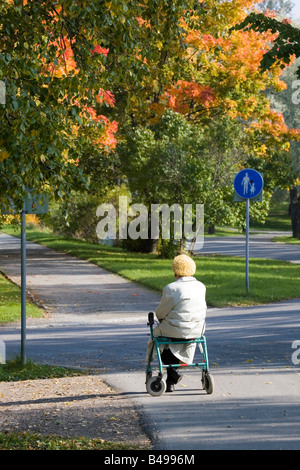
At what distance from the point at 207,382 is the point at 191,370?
190 cm

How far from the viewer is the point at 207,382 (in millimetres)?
8453

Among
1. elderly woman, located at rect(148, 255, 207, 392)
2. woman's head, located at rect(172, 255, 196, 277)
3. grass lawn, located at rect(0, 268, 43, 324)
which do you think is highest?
woman's head, located at rect(172, 255, 196, 277)

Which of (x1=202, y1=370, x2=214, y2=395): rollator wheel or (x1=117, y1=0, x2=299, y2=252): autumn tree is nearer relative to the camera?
(x1=202, y1=370, x2=214, y2=395): rollator wheel

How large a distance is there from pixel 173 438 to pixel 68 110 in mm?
3429

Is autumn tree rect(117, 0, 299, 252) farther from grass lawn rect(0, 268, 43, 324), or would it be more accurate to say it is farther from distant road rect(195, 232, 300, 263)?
grass lawn rect(0, 268, 43, 324)

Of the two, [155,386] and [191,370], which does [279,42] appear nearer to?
[191,370]

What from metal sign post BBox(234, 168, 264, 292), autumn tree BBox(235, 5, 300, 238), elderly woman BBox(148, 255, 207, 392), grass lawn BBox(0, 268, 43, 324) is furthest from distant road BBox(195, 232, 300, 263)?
elderly woman BBox(148, 255, 207, 392)

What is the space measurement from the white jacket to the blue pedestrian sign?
10.5 m

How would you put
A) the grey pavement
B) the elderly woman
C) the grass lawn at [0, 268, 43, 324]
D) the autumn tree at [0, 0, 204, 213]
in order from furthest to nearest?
the grass lawn at [0, 268, 43, 324]
the elderly woman
the autumn tree at [0, 0, 204, 213]
the grey pavement

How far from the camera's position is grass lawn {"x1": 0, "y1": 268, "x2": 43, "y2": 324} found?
52.3 feet

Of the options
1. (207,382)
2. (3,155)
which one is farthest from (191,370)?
(3,155)

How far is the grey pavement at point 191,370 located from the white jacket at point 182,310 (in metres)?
0.68

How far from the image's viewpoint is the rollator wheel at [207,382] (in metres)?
8.41

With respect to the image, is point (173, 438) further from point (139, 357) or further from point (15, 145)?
point (139, 357)
